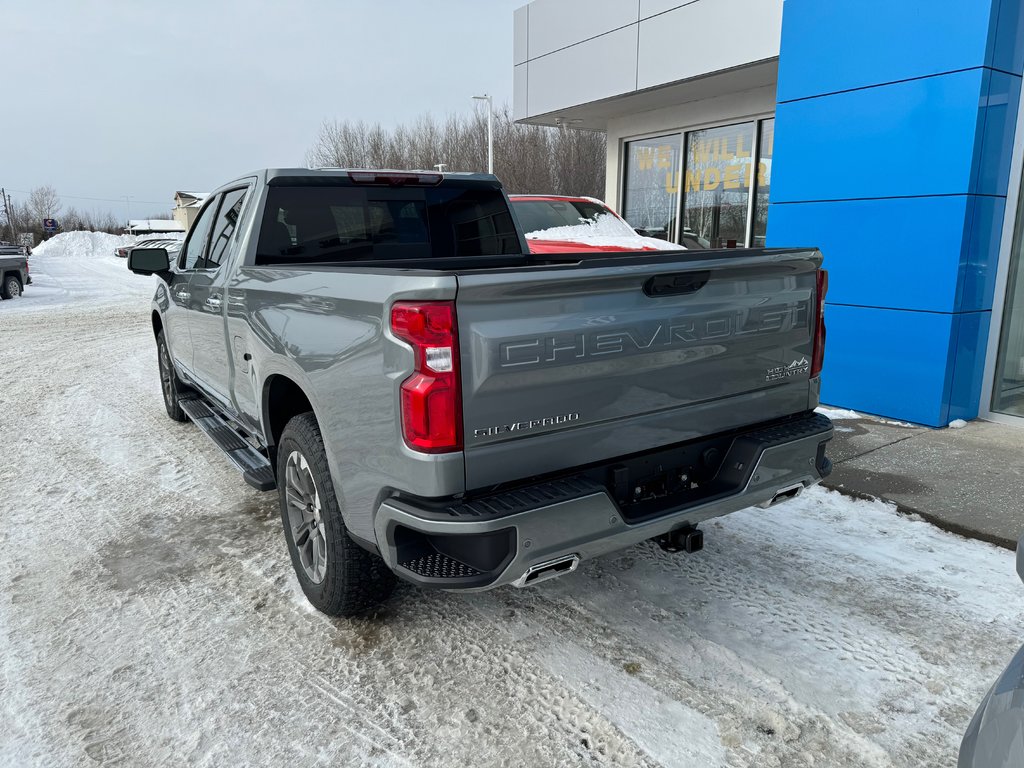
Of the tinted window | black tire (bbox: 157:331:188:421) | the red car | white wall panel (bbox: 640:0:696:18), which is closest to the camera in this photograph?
the tinted window

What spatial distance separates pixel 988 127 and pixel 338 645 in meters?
6.20

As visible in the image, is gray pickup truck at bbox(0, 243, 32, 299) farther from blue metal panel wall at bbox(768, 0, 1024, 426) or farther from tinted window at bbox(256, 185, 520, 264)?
blue metal panel wall at bbox(768, 0, 1024, 426)

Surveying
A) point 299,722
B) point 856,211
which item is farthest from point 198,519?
point 856,211

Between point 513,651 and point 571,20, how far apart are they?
41.8 feet

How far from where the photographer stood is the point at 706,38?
10.4m

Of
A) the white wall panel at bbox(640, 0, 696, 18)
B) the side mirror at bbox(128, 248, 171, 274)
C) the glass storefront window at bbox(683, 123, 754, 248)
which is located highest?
the white wall panel at bbox(640, 0, 696, 18)

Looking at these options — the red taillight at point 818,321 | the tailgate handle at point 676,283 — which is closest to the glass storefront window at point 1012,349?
the red taillight at point 818,321

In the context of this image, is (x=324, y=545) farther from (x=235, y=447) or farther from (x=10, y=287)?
(x=10, y=287)

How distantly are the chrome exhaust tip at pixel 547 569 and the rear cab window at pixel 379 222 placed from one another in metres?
2.16

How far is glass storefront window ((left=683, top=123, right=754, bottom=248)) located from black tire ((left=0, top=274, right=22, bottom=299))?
19030mm

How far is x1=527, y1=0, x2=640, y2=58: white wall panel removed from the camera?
12055 mm

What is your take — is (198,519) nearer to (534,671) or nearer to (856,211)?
(534,671)

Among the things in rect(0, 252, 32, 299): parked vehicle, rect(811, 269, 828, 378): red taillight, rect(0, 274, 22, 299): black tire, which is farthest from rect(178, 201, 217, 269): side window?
rect(0, 274, 22, 299): black tire

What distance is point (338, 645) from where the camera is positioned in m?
3.08
